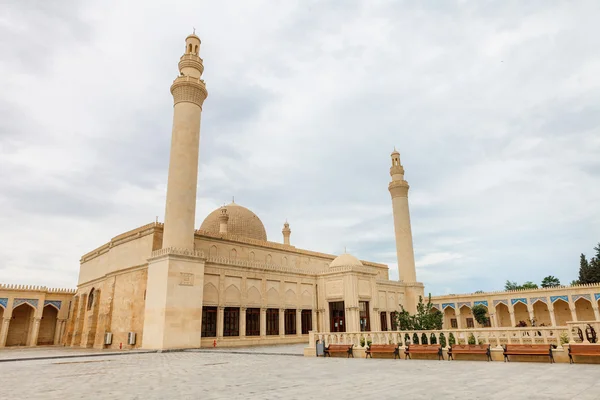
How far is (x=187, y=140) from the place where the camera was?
86.3 feet

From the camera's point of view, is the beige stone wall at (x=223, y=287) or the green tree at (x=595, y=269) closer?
the beige stone wall at (x=223, y=287)

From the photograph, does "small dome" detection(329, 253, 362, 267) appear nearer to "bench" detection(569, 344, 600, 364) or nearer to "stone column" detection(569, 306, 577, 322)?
"bench" detection(569, 344, 600, 364)

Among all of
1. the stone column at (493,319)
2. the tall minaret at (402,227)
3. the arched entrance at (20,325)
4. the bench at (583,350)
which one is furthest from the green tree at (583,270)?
the arched entrance at (20,325)

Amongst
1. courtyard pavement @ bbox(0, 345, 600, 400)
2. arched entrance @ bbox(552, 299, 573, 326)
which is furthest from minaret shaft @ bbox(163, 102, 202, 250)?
arched entrance @ bbox(552, 299, 573, 326)

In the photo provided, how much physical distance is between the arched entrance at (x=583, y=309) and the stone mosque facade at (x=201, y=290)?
0.29 ft

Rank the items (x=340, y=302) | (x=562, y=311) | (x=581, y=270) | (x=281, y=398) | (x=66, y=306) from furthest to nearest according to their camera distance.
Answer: (x=581, y=270)
(x=562, y=311)
(x=66, y=306)
(x=340, y=302)
(x=281, y=398)

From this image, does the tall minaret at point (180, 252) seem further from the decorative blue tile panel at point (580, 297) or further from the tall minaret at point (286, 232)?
the decorative blue tile panel at point (580, 297)

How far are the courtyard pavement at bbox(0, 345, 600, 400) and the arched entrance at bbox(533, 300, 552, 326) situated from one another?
37.4 m

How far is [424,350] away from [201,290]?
14.3 meters

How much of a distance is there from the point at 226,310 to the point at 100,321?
380 inches

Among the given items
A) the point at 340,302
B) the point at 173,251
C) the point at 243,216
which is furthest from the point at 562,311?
the point at 173,251

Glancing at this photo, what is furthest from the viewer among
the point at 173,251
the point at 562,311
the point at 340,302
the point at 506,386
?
the point at 562,311

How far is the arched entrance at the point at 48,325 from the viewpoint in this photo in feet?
124

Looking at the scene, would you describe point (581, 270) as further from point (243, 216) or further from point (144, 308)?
point (144, 308)
